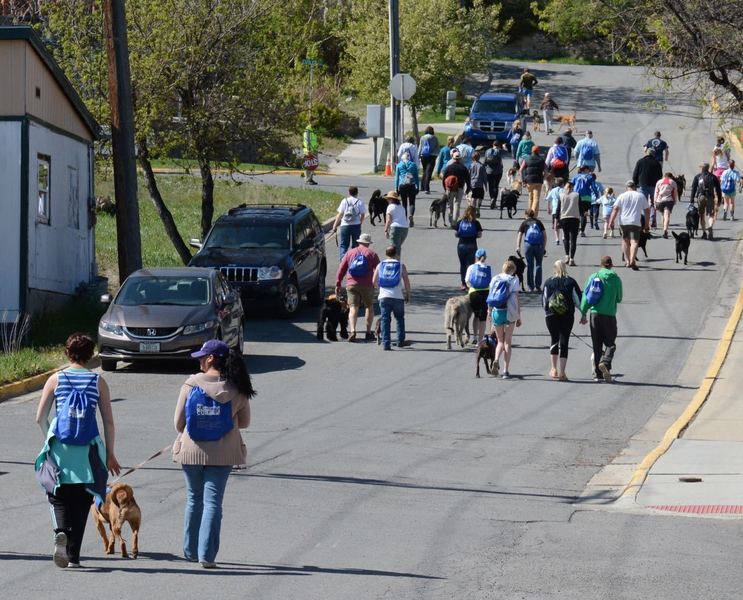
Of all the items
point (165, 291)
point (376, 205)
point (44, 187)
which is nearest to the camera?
point (165, 291)

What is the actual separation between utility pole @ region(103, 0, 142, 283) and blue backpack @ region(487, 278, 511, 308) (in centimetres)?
642

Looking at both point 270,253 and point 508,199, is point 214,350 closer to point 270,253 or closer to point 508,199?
point 270,253

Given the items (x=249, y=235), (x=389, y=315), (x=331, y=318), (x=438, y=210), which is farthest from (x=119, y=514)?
(x=438, y=210)

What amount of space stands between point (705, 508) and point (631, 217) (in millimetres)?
16363

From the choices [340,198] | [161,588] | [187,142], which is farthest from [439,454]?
[340,198]

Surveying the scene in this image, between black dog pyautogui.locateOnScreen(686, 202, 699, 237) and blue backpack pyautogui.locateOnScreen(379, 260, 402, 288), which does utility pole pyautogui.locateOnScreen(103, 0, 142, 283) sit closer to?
blue backpack pyautogui.locateOnScreen(379, 260, 402, 288)

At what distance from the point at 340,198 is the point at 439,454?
78.5 ft

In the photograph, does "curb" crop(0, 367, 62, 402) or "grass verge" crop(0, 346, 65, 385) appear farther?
"grass verge" crop(0, 346, 65, 385)

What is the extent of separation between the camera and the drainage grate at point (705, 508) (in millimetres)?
12438

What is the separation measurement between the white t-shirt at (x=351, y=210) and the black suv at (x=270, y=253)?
2.15ft

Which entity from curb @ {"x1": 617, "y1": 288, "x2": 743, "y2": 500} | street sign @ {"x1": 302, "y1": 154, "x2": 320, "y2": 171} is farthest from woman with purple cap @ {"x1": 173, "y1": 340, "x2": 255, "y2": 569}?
street sign @ {"x1": 302, "y1": 154, "x2": 320, "y2": 171}

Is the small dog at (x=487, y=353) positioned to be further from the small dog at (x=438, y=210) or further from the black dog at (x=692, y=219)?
the small dog at (x=438, y=210)

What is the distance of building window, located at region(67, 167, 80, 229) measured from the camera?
25391mm

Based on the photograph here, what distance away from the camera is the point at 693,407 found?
18.1 meters
